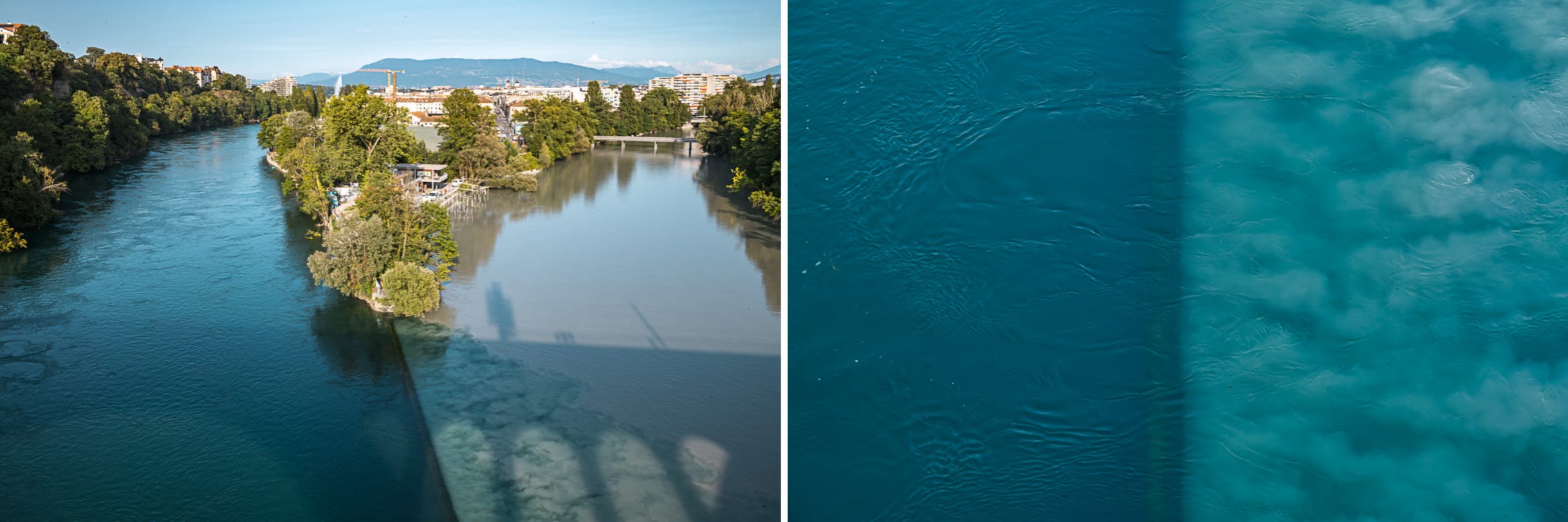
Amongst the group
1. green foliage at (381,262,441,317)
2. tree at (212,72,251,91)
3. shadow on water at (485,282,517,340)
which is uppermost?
tree at (212,72,251,91)

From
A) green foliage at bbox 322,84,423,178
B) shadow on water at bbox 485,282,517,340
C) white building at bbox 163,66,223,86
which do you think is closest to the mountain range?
white building at bbox 163,66,223,86

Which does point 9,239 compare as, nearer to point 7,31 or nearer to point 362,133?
point 362,133

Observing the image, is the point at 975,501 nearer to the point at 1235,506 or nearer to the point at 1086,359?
the point at 1086,359

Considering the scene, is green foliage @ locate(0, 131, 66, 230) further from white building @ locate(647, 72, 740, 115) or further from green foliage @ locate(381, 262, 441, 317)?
white building @ locate(647, 72, 740, 115)

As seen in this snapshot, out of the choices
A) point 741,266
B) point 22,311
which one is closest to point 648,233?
point 741,266

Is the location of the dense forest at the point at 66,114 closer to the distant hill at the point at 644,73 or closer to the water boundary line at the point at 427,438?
the water boundary line at the point at 427,438

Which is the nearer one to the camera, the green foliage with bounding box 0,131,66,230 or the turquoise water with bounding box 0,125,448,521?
the turquoise water with bounding box 0,125,448,521
